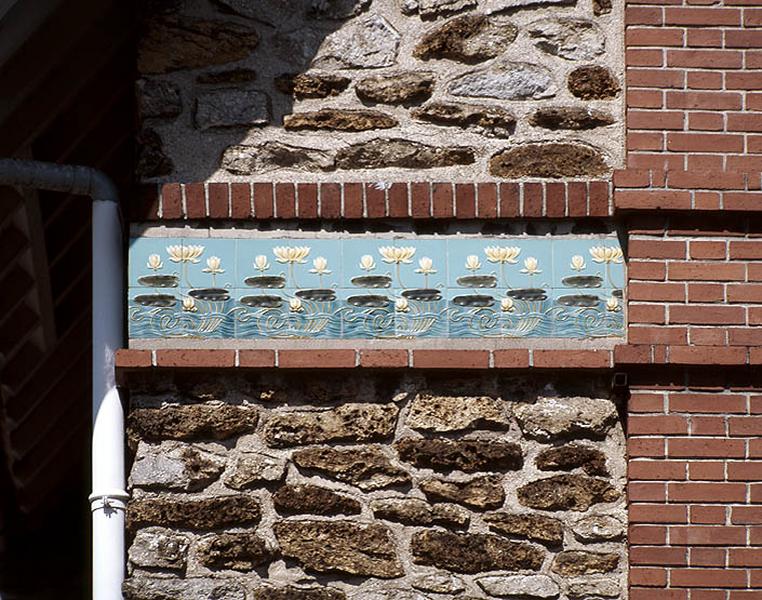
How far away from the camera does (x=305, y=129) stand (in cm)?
594

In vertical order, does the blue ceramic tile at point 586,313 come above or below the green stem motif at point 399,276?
below

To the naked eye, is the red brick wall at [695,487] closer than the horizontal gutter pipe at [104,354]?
Yes

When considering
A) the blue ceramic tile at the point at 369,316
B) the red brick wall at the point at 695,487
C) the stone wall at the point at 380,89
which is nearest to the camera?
the red brick wall at the point at 695,487

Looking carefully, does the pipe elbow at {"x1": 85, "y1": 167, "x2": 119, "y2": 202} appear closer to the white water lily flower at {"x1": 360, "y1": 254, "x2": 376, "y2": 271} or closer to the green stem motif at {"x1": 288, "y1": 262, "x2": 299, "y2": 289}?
the green stem motif at {"x1": 288, "y1": 262, "x2": 299, "y2": 289}

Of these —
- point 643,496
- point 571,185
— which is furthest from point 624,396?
point 571,185

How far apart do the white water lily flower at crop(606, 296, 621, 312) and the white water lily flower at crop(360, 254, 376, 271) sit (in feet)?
2.91

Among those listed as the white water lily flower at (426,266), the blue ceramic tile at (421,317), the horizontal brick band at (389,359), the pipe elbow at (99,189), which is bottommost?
the horizontal brick band at (389,359)

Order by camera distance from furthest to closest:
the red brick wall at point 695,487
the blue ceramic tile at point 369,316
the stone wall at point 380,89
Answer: the stone wall at point 380,89 → the blue ceramic tile at point 369,316 → the red brick wall at point 695,487

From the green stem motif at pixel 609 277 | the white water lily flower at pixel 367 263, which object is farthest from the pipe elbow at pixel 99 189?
the green stem motif at pixel 609 277

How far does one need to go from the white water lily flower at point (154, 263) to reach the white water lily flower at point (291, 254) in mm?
436

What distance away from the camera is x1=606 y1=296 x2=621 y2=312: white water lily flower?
19.0ft

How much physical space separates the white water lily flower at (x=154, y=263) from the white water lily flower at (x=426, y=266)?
971 mm

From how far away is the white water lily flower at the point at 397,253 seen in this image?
5824 millimetres

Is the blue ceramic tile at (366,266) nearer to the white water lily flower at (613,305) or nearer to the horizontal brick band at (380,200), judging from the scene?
the horizontal brick band at (380,200)
